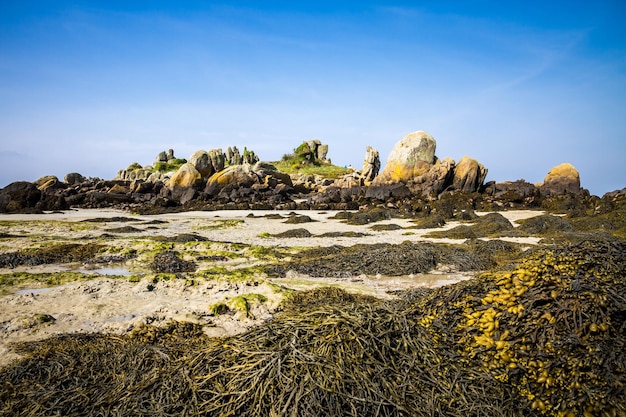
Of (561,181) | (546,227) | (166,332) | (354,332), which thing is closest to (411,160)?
(561,181)

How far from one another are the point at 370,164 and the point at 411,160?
28.3 ft

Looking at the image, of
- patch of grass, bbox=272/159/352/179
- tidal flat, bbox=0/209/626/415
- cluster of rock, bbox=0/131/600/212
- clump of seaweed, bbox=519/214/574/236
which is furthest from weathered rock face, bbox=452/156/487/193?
tidal flat, bbox=0/209/626/415

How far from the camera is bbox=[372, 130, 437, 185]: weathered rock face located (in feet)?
105

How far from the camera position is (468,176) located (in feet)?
98.5

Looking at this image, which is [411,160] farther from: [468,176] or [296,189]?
[296,189]

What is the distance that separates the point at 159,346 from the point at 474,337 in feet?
11.0

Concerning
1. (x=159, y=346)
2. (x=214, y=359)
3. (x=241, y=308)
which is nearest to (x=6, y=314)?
(x=159, y=346)

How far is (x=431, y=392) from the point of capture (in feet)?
9.98

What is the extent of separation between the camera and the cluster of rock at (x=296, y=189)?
86.9 ft

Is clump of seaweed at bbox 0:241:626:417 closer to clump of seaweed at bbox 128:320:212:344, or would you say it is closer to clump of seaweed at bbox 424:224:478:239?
clump of seaweed at bbox 128:320:212:344

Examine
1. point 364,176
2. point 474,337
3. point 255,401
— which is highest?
point 364,176

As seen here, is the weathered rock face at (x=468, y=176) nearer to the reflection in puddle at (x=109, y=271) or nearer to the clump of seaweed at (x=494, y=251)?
the clump of seaweed at (x=494, y=251)

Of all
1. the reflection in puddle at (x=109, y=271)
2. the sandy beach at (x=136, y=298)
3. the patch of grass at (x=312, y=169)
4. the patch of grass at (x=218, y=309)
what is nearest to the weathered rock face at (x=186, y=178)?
the patch of grass at (x=312, y=169)

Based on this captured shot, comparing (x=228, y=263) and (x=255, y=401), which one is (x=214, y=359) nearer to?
(x=255, y=401)
